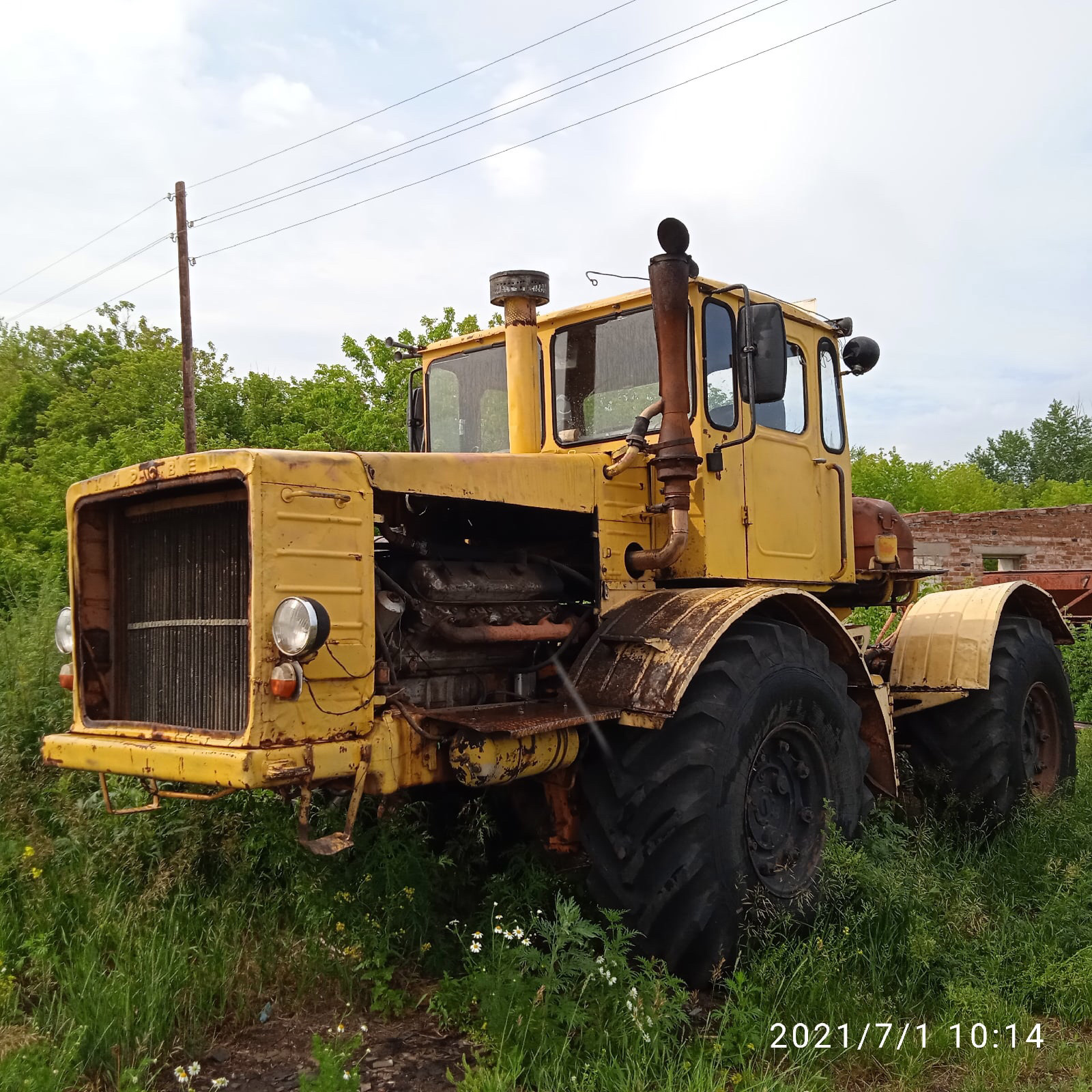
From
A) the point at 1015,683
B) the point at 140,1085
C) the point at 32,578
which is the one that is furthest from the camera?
the point at 32,578

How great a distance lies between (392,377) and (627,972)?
66.5 ft

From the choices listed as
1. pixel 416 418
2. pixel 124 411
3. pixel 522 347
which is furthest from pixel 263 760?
pixel 124 411

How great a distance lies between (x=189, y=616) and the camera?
3.68 m

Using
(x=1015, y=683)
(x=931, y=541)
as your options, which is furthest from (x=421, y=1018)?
(x=931, y=541)

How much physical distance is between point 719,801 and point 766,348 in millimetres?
1932

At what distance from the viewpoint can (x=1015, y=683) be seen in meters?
6.07

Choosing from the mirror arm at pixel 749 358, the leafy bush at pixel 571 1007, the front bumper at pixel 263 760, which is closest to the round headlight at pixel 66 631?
the front bumper at pixel 263 760

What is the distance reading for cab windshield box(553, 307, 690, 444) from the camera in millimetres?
4879

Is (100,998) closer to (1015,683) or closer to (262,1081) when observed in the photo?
(262,1081)

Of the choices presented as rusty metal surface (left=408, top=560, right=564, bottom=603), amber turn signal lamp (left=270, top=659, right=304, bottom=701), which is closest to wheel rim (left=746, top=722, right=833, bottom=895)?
rusty metal surface (left=408, top=560, right=564, bottom=603)

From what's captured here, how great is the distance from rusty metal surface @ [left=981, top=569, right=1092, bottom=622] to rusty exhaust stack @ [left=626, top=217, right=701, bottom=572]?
7957mm

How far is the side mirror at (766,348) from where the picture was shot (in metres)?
4.45

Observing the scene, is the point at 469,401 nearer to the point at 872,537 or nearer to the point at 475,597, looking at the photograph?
the point at 475,597

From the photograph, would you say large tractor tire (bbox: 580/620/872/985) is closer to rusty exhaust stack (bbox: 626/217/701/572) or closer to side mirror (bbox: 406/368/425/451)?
rusty exhaust stack (bbox: 626/217/701/572)
